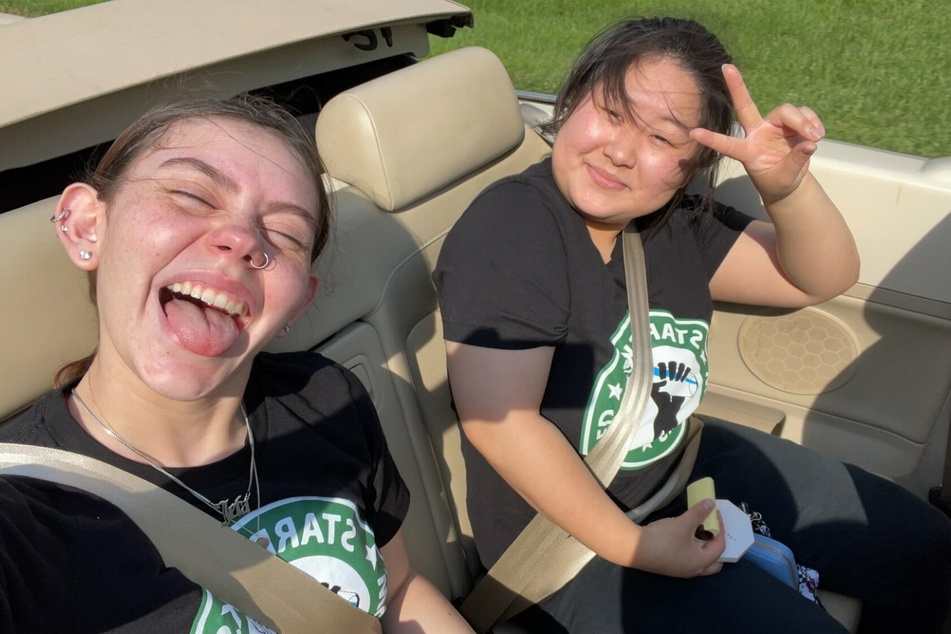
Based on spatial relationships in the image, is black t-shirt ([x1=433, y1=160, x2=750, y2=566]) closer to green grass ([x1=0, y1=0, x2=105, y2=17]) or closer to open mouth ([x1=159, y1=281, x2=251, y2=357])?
open mouth ([x1=159, y1=281, x2=251, y2=357])

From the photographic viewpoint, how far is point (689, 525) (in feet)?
5.02

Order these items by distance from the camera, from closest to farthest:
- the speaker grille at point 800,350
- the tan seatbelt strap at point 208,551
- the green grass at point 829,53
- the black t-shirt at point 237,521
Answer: the black t-shirt at point 237,521 → the tan seatbelt strap at point 208,551 → the speaker grille at point 800,350 → the green grass at point 829,53

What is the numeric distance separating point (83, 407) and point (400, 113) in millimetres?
849

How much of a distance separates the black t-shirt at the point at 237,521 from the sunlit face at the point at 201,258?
0.38 ft

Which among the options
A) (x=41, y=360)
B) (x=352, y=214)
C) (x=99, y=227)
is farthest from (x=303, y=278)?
(x=352, y=214)

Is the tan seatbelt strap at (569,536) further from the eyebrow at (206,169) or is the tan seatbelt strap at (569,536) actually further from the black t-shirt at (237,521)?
the eyebrow at (206,169)

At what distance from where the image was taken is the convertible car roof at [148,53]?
142 cm

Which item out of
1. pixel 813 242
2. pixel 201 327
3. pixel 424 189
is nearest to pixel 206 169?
pixel 201 327

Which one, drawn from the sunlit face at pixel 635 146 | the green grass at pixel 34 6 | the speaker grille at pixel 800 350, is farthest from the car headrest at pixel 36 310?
the green grass at pixel 34 6

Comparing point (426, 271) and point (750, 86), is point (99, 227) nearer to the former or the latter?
point (426, 271)

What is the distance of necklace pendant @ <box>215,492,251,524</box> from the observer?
44.7 inches

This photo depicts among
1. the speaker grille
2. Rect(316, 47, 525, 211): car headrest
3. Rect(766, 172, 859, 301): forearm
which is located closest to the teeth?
Rect(316, 47, 525, 211): car headrest

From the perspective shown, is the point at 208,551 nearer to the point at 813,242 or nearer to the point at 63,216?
the point at 63,216

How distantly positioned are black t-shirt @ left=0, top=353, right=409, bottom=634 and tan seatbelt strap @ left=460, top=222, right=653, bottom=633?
0.33 metres
